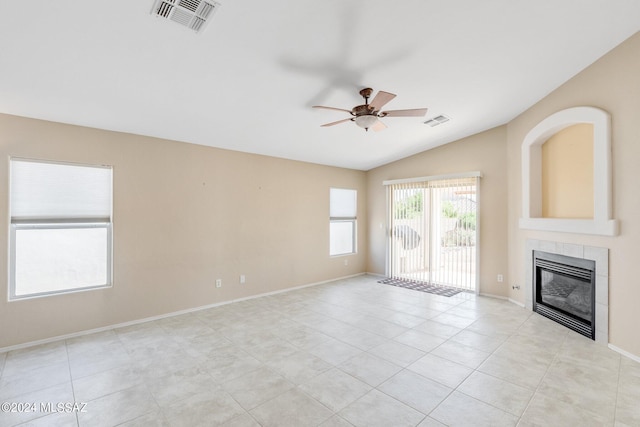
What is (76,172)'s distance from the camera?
369 centimetres

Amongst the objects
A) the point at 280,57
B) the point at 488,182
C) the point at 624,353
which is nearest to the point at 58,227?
the point at 280,57

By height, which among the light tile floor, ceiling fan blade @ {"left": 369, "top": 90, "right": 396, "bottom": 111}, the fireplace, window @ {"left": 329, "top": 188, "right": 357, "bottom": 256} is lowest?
the light tile floor

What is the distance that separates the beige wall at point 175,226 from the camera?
3.44 metres

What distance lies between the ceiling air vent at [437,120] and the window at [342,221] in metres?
2.67

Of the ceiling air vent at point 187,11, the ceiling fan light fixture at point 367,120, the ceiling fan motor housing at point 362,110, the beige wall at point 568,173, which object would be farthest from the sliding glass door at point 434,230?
the ceiling air vent at point 187,11

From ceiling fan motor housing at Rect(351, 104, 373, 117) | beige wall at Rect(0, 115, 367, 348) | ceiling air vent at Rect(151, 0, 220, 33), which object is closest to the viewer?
ceiling air vent at Rect(151, 0, 220, 33)

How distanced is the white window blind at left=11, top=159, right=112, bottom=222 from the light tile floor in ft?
5.01

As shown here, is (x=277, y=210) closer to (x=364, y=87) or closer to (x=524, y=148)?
(x=364, y=87)

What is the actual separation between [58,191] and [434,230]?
6131 mm

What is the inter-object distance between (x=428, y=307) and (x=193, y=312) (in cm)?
368

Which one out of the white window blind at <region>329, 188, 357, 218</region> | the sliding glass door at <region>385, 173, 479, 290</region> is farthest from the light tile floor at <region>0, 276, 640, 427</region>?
the white window blind at <region>329, 188, 357, 218</region>

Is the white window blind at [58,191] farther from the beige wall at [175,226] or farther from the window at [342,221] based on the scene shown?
the window at [342,221]

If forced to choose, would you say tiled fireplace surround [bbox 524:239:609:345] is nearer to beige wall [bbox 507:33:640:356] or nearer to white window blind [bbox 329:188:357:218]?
beige wall [bbox 507:33:640:356]

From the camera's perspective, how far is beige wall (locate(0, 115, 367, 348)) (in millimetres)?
3439
